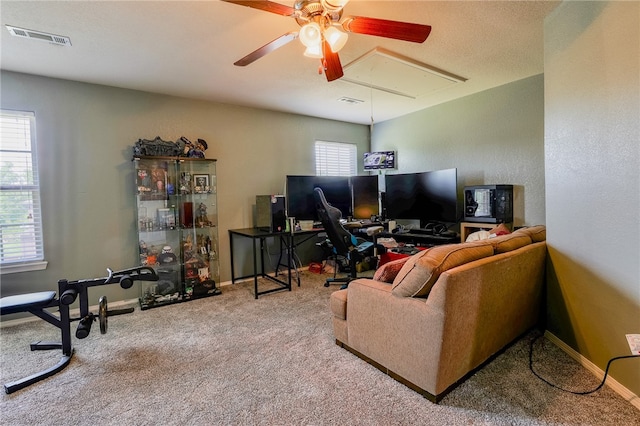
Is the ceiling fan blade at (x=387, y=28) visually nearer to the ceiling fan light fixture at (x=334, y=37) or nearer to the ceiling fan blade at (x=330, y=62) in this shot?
the ceiling fan light fixture at (x=334, y=37)

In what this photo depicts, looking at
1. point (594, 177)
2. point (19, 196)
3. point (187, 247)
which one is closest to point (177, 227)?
point (187, 247)

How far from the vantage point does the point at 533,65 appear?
3.10 meters

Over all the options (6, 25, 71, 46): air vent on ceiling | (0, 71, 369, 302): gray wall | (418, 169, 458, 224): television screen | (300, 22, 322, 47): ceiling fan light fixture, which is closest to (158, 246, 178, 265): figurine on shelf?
(0, 71, 369, 302): gray wall

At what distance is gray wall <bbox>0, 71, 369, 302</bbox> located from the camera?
311 centimetres

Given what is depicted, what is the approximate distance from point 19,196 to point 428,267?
384 cm

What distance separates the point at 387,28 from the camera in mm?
1728

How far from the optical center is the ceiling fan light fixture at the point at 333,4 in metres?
1.62

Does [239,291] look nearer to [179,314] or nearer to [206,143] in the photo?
[179,314]

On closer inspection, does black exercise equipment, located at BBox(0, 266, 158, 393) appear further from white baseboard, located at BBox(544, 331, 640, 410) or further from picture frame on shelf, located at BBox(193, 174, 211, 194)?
white baseboard, located at BBox(544, 331, 640, 410)

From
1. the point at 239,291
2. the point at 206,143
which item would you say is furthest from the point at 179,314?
the point at 206,143

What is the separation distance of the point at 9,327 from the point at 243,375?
2612 millimetres

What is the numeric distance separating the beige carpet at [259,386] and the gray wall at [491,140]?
6.31 ft

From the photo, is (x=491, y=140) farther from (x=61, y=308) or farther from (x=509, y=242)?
(x=61, y=308)

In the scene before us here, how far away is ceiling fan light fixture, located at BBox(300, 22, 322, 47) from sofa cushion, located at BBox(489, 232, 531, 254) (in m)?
1.76
